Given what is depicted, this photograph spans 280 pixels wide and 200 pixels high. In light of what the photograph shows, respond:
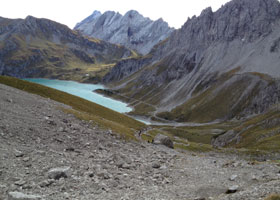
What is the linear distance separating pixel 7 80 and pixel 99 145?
149 feet

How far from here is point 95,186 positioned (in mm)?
15602

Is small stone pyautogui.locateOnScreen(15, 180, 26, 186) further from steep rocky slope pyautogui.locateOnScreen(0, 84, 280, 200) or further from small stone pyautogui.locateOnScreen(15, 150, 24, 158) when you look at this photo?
small stone pyautogui.locateOnScreen(15, 150, 24, 158)

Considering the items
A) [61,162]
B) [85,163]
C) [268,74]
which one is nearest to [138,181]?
[85,163]

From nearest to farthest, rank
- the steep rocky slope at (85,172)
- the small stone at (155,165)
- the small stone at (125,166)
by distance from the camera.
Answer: the steep rocky slope at (85,172) < the small stone at (125,166) < the small stone at (155,165)

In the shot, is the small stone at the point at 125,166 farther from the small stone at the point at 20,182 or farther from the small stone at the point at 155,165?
the small stone at the point at 20,182

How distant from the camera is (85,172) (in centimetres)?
1744

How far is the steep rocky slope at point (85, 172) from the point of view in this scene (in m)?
14.1

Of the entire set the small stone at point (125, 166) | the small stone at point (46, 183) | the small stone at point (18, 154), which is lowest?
the small stone at point (125, 166)

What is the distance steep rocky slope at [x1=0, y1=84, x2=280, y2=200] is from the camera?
555 inches

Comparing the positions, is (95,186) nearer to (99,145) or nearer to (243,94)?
(99,145)

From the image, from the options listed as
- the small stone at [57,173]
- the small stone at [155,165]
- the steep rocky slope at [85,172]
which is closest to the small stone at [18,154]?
the steep rocky slope at [85,172]

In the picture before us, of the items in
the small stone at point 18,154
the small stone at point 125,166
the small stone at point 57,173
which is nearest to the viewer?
the small stone at point 57,173

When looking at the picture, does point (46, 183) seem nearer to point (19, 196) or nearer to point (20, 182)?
point (20, 182)

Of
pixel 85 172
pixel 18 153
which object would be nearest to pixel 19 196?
pixel 85 172
